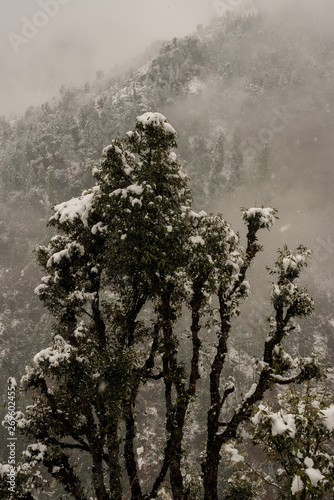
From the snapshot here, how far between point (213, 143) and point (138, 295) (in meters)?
140

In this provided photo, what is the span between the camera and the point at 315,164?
135250 mm

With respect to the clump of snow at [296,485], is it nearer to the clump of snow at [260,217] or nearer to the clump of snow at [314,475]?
the clump of snow at [314,475]

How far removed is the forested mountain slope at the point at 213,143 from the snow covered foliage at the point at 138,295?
8050 centimetres

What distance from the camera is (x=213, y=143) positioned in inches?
5448

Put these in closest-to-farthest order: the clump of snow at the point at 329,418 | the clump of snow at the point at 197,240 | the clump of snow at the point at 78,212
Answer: the clump of snow at the point at 329,418 < the clump of snow at the point at 197,240 < the clump of snow at the point at 78,212

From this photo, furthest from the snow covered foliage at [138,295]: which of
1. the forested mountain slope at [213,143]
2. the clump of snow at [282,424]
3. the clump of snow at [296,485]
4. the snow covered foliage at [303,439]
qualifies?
the forested mountain slope at [213,143]

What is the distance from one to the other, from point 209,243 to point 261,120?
540 feet

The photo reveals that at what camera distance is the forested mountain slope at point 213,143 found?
109000mm

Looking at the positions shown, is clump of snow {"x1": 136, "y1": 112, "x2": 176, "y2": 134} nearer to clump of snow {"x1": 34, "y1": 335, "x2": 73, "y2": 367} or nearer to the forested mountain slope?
clump of snow {"x1": 34, "y1": 335, "x2": 73, "y2": 367}

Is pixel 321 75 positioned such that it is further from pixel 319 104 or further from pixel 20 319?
pixel 20 319

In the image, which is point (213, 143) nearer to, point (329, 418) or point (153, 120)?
point (153, 120)

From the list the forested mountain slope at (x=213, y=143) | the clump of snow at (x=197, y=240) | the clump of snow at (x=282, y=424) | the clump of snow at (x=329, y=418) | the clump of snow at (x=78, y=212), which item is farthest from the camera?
the forested mountain slope at (x=213, y=143)

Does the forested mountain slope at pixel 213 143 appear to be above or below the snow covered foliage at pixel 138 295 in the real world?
above

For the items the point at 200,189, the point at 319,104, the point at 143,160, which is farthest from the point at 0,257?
the point at 319,104
